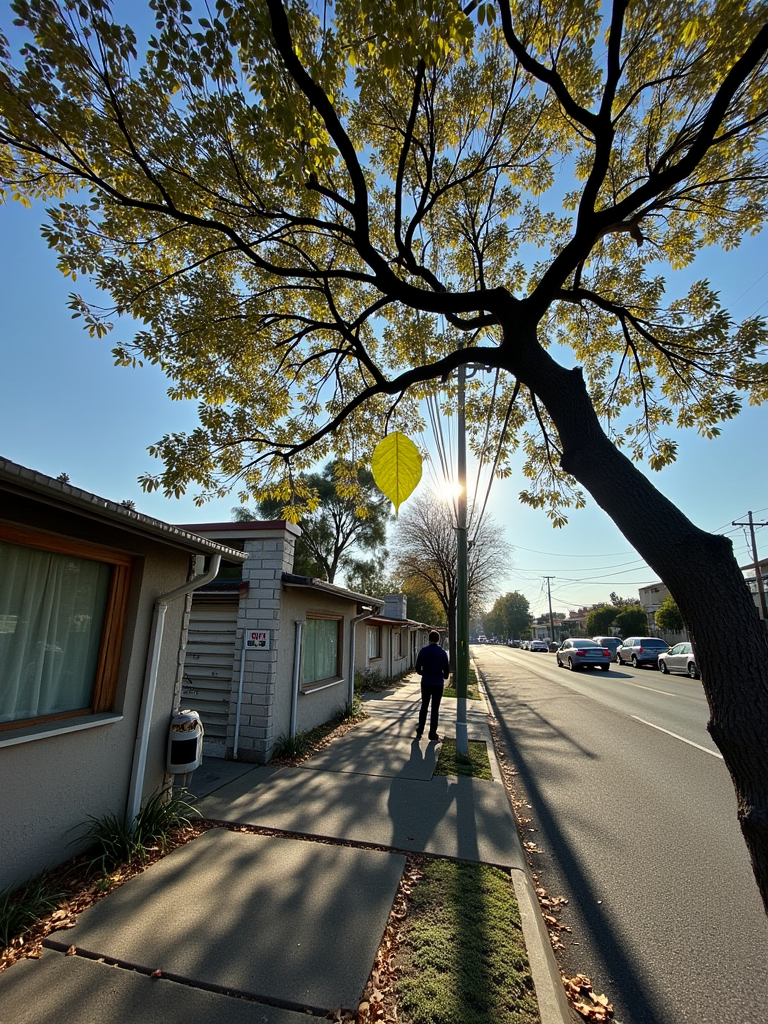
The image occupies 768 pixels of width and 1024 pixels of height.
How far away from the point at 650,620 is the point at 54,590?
50.6 metres

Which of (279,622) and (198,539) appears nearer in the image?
(198,539)

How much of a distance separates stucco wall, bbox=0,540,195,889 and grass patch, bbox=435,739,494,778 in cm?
392

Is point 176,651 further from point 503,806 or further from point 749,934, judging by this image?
point 749,934

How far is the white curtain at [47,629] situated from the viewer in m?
3.26

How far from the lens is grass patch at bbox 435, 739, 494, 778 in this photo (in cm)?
640

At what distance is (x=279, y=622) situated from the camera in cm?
702

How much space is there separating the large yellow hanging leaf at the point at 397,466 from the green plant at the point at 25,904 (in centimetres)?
385

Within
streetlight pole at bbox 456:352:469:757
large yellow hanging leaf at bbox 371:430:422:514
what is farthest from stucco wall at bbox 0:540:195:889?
streetlight pole at bbox 456:352:469:757

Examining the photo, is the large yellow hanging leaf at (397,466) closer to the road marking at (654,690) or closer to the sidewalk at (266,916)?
the sidewalk at (266,916)

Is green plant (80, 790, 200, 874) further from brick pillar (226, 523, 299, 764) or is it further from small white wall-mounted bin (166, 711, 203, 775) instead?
brick pillar (226, 523, 299, 764)

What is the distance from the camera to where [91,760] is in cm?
376

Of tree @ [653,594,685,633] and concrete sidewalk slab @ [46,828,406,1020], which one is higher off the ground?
tree @ [653,594,685,633]

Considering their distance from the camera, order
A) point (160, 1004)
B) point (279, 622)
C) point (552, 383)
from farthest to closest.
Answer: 1. point (279, 622)
2. point (552, 383)
3. point (160, 1004)

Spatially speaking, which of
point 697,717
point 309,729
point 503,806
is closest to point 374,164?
point 503,806
